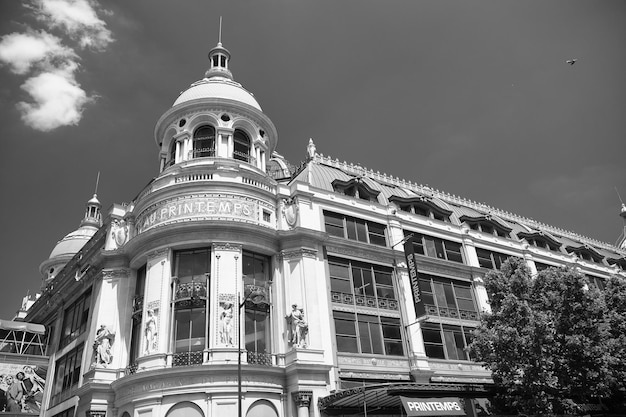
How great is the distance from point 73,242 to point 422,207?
52322 mm

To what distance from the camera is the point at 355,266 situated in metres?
36.9

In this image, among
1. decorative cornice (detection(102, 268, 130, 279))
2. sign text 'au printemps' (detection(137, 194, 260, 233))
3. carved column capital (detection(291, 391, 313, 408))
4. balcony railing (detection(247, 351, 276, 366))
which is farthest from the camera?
decorative cornice (detection(102, 268, 130, 279))

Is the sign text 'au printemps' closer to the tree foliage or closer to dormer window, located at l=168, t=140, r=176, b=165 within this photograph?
dormer window, located at l=168, t=140, r=176, b=165

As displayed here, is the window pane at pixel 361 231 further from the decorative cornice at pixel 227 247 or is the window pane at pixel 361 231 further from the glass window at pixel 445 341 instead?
the decorative cornice at pixel 227 247

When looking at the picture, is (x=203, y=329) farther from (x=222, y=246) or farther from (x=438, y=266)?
(x=438, y=266)

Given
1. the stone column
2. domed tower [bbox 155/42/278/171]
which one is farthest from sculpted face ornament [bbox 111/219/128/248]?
the stone column

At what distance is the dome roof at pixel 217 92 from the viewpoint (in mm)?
Result: 41000

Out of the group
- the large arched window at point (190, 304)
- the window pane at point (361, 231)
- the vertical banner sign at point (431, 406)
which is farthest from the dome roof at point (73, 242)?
the vertical banner sign at point (431, 406)

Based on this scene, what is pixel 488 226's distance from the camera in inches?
1976

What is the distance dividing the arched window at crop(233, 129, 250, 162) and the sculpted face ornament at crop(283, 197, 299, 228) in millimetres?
5636

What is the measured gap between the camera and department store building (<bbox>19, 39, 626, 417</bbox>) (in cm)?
2872

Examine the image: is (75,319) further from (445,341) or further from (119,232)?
(445,341)

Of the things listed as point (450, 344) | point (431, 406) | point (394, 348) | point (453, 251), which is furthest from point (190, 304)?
point (453, 251)

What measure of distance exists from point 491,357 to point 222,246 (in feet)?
59.7
